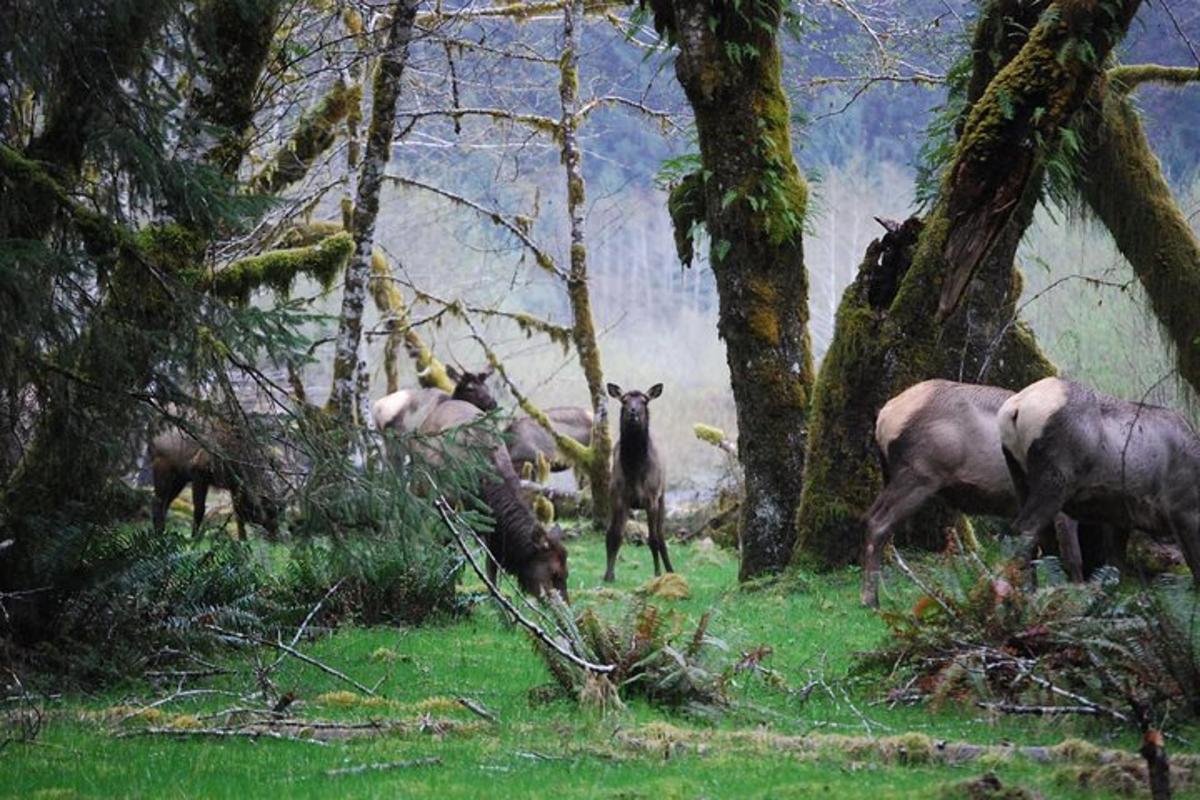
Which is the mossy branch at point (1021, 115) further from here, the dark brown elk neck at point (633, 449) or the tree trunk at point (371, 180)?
the dark brown elk neck at point (633, 449)

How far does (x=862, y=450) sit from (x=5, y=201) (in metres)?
8.56

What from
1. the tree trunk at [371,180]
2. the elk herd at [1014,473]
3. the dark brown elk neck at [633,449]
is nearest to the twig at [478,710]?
the elk herd at [1014,473]

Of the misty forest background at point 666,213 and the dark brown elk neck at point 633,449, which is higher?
the misty forest background at point 666,213

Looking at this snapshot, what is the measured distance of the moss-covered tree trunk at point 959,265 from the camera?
12.1m

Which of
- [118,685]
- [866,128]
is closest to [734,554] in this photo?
[118,685]

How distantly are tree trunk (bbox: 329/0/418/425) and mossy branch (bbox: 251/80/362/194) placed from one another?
182 inches

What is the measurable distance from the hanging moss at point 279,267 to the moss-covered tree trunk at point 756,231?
4.15m

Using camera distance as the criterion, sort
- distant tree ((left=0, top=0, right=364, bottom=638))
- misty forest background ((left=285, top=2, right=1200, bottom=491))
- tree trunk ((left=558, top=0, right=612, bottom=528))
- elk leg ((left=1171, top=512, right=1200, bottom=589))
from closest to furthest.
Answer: distant tree ((left=0, top=0, right=364, bottom=638))
elk leg ((left=1171, top=512, right=1200, bottom=589))
misty forest background ((left=285, top=2, right=1200, bottom=491))
tree trunk ((left=558, top=0, right=612, bottom=528))

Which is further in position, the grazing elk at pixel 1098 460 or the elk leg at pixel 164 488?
the elk leg at pixel 164 488


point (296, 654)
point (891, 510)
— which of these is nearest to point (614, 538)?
point (891, 510)

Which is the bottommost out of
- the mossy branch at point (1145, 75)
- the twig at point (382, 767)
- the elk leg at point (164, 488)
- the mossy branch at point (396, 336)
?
the twig at point (382, 767)

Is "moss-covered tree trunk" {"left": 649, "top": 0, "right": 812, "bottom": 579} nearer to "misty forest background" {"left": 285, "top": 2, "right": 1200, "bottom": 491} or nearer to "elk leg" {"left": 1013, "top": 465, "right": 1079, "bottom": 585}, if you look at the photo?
"misty forest background" {"left": 285, "top": 2, "right": 1200, "bottom": 491}

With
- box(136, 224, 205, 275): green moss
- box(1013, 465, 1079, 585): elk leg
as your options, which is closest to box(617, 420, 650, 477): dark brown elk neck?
box(1013, 465, 1079, 585): elk leg

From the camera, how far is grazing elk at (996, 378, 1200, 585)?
11992 mm
